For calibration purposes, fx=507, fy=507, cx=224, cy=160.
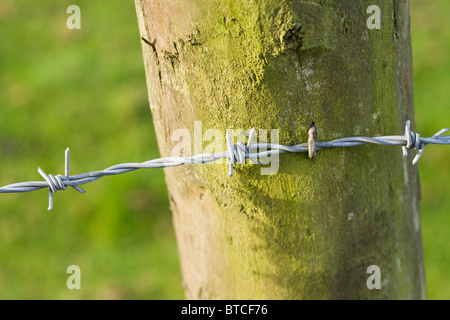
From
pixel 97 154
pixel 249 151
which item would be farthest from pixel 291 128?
pixel 97 154

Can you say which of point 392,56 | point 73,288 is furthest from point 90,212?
point 392,56

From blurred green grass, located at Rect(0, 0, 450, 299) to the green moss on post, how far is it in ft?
6.11

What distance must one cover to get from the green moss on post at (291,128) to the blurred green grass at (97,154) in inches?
73.3

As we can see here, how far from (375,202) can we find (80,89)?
3.70 metres

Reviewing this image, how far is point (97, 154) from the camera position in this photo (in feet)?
13.0

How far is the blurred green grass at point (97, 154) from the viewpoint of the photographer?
3314 mm

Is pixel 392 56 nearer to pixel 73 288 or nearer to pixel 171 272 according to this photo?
pixel 171 272

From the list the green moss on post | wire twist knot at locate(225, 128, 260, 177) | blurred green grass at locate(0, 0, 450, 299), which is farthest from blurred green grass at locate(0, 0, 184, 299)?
wire twist knot at locate(225, 128, 260, 177)

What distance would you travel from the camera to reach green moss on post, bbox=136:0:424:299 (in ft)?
3.78

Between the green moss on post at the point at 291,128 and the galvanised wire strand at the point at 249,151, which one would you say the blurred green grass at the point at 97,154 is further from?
the galvanised wire strand at the point at 249,151

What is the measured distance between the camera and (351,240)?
142 cm

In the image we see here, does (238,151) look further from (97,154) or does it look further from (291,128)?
(97,154)

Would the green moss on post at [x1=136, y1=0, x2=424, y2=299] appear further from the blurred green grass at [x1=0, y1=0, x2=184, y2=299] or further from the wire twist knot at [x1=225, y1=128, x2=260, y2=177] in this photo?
the blurred green grass at [x1=0, y1=0, x2=184, y2=299]

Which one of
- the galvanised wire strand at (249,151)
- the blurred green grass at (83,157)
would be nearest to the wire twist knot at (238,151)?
the galvanised wire strand at (249,151)
